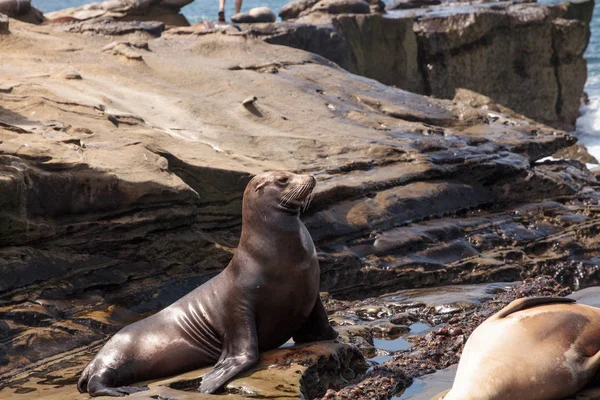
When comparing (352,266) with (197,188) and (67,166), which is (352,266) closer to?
(197,188)

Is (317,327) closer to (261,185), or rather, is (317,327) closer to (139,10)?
(261,185)

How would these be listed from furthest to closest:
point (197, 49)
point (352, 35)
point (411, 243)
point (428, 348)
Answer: point (352, 35), point (197, 49), point (411, 243), point (428, 348)

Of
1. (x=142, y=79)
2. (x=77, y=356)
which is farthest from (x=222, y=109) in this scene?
(x=77, y=356)

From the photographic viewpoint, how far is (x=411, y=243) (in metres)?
10.4

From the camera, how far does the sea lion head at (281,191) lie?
6.52 m

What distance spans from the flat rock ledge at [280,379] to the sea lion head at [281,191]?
92cm

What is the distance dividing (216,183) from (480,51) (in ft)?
50.3

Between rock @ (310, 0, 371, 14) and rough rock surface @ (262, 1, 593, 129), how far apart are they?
12.5 inches

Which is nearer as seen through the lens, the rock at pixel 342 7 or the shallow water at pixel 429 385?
the shallow water at pixel 429 385

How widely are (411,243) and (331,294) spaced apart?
1280 mm

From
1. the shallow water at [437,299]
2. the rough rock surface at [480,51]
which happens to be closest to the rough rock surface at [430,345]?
the shallow water at [437,299]

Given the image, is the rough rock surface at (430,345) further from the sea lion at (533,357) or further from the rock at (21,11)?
the rock at (21,11)

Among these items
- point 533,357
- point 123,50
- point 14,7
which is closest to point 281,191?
point 533,357

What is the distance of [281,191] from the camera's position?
→ 664 cm
